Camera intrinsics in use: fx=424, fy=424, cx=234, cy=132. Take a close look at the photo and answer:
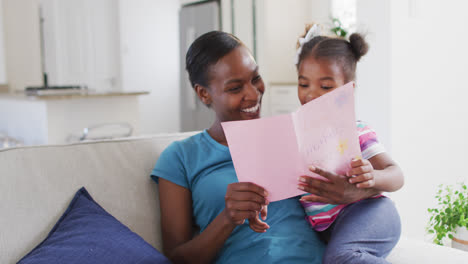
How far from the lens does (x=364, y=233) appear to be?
1.02 meters

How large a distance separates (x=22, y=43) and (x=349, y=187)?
18.3 ft

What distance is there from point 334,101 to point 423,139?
71.2 inches

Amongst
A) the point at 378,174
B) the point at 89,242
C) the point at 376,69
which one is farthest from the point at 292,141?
the point at 376,69

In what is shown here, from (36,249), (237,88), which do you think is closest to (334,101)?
(237,88)

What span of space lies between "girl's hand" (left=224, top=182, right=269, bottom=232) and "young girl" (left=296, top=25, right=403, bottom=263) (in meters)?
0.09

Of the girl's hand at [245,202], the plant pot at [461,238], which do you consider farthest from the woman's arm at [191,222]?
the plant pot at [461,238]

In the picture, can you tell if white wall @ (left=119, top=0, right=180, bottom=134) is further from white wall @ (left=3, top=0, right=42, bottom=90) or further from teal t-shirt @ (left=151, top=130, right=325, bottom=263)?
teal t-shirt @ (left=151, top=130, right=325, bottom=263)

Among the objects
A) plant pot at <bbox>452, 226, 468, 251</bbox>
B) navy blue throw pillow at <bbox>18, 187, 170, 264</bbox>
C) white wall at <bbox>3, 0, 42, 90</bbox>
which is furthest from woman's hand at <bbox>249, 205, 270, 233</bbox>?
white wall at <bbox>3, 0, 42, 90</bbox>

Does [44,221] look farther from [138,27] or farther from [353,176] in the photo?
[138,27]

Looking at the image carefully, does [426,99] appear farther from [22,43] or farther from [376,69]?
[22,43]

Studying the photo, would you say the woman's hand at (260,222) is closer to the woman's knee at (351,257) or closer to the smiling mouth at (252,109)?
the woman's knee at (351,257)

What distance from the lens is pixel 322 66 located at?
1.25m

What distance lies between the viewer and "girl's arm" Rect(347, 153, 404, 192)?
92 cm

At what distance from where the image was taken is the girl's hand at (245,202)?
2.89 ft
